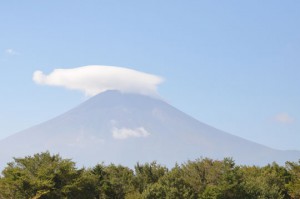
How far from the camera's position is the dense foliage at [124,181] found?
163ft

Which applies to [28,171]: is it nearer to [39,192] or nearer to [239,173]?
[39,192]

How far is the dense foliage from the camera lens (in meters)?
49.7

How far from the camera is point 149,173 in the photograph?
6206 centimetres

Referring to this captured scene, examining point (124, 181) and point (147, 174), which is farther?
point (147, 174)

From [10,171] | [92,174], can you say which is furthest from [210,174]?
[10,171]

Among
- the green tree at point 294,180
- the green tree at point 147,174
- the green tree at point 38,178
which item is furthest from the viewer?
the green tree at point 294,180

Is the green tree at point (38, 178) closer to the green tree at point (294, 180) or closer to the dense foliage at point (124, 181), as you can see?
the dense foliage at point (124, 181)

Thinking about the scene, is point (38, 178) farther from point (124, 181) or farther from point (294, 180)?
point (294, 180)

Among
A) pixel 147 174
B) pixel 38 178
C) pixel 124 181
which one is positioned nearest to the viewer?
pixel 38 178

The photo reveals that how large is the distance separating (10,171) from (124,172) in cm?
1559

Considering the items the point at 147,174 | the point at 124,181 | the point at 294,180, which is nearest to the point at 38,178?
the point at 124,181

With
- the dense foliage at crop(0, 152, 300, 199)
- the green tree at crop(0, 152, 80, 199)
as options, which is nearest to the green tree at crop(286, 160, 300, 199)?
the dense foliage at crop(0, 152, 300, 199)

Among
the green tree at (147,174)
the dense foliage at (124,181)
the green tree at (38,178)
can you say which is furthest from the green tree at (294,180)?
the green tree at (38,178)

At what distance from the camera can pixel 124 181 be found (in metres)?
59.3
